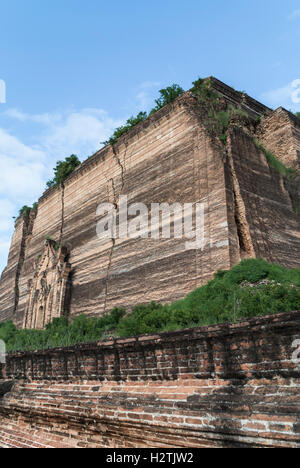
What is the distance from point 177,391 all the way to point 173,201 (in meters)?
8.70

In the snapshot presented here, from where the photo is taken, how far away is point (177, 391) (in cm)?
356

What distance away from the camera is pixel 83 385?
4645 millimetres

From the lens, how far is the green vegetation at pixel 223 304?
5922 millimetres

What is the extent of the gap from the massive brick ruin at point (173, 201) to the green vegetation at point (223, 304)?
89 cm

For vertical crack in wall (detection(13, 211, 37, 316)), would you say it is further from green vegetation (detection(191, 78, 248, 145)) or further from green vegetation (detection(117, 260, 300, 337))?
green vegetation (detection(191, 78, 248, 145))

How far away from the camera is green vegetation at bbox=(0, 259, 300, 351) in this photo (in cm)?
592

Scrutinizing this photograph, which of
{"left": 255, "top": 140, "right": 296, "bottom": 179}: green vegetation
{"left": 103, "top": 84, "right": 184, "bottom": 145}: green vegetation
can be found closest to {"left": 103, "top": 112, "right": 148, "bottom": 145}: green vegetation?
{"left": 103, "top": 84, "right": 184, "bottom": 145}: green vegetation

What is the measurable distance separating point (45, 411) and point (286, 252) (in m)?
8.27

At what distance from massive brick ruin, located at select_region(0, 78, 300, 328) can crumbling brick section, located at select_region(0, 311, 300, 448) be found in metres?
5.65

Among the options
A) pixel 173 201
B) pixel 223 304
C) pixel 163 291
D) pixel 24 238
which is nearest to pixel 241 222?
pixel 173 201

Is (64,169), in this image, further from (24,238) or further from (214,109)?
(214,109)

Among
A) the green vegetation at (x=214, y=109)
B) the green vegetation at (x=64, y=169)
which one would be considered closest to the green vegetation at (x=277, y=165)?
the green vegetation at (x=214, y=109)
